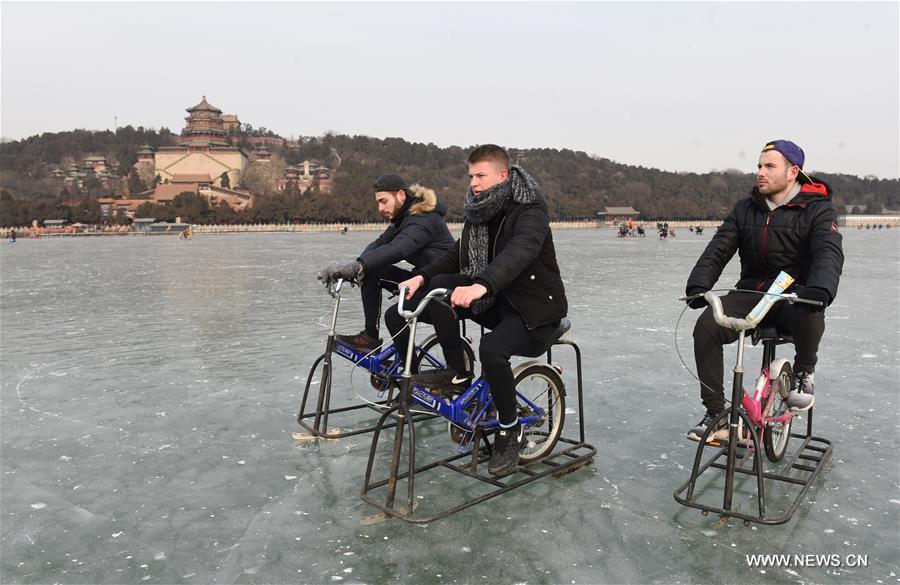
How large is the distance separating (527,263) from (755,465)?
4.83 ft

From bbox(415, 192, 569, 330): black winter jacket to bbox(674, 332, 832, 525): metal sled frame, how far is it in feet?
3.27

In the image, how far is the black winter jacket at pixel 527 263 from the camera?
363 cm

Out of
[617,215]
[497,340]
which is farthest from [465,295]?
[617,215]

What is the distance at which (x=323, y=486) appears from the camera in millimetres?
3902

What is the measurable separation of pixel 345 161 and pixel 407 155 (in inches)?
612

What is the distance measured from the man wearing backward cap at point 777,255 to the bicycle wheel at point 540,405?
2.63 ft

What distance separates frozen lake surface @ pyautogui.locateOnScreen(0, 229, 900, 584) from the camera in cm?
302

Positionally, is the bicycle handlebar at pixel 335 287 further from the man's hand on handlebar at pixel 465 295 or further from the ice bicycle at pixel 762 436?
the ice bicycle at pixel 762 436

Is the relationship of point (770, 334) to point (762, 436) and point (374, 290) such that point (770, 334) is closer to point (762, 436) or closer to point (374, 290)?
point (762, 436)

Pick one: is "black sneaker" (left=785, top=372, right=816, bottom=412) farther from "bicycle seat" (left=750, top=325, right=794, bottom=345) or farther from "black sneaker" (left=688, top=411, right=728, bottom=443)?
"black sneaker" (left=688, top=411, right=728, bottom=443)

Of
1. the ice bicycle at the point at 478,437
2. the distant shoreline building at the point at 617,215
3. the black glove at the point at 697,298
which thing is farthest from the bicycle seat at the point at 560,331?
the distant shoreline building at the point at 617,215

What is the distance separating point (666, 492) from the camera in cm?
378

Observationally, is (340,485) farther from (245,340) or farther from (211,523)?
(245,340)

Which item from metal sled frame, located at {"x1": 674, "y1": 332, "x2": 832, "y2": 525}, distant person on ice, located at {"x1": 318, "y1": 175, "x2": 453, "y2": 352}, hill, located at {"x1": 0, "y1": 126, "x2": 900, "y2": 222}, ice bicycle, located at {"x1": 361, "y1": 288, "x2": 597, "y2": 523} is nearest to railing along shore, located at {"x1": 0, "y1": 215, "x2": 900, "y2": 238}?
hill, located at {"x1": 0, "y1": 126, "x2": 900, "y2": 222}
